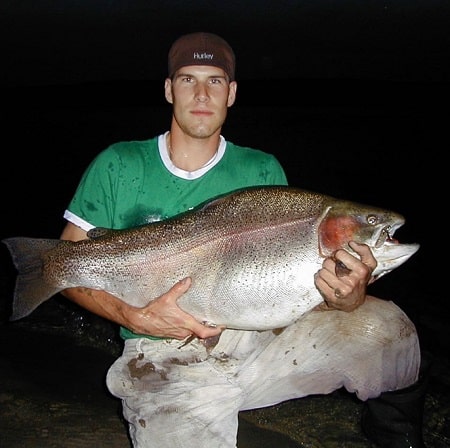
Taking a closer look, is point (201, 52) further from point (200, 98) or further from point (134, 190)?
point (134, 190)

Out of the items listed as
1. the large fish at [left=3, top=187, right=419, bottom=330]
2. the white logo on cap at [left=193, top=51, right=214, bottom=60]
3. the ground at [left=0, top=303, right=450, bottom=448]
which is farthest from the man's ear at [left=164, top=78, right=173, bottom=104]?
the ground at [left=0, top=303, right=450, bottom=448]

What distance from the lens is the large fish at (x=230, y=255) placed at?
3.04m

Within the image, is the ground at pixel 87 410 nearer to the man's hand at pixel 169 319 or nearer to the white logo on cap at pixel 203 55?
the man's hand at pixel 169 319

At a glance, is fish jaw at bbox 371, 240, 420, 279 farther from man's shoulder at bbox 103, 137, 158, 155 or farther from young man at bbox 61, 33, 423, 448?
man's shoulder at bbox 103, 137, 158, 155

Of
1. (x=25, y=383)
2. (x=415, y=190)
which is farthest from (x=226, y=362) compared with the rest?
(x=415, y=190)

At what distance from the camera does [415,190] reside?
14.8 m

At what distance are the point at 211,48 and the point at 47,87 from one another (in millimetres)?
88433

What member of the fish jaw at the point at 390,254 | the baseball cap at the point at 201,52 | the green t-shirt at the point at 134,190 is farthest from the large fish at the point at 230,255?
the baseball cap at the point at 201,52

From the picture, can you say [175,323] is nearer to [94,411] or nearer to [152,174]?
[152,174]

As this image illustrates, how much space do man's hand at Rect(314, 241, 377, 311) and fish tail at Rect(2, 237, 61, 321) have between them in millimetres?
1496

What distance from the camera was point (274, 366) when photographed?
3.47m

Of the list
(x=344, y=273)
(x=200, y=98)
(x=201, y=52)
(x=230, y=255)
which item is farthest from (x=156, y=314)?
(x=201, y=52)

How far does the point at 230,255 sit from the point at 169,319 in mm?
505

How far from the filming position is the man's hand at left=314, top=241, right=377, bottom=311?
9.72 ft
